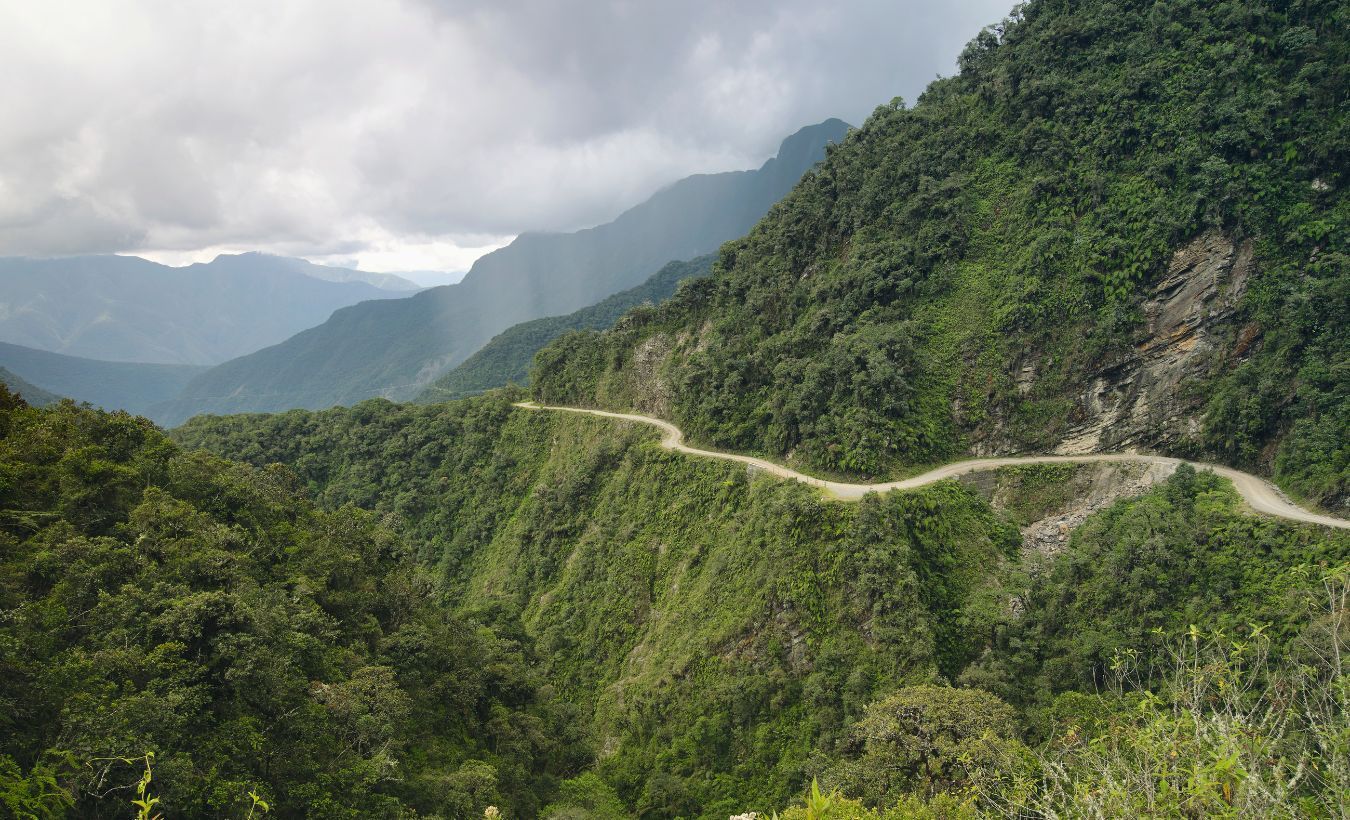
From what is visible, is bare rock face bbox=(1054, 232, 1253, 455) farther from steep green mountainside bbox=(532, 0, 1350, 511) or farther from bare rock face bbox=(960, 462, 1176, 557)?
bare rock face bbox=(960, 462, 1176, 557)

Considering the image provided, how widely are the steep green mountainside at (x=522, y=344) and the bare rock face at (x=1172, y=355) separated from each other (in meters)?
108

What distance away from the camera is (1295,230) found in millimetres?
31734

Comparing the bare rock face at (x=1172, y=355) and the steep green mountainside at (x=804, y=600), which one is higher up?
the bare rock face at (x=1172, y=355)

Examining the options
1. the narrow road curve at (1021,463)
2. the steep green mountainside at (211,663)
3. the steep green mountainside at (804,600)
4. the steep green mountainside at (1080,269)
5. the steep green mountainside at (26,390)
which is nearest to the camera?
the steep green mountainside at (211,663)

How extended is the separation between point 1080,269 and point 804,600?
2531 cm

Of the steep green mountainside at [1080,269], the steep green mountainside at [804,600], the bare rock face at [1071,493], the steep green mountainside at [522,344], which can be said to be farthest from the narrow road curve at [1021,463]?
the steep green mountainside at [522,344]

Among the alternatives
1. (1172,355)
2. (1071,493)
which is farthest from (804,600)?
(1172,355)

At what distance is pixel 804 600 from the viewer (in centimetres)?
3253

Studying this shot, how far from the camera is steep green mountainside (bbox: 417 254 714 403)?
139500mm

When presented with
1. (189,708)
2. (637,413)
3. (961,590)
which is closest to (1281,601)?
(961,590)

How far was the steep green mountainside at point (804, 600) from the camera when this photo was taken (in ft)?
84.4

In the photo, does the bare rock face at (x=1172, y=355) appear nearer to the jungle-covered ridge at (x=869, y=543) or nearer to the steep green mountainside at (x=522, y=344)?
the jungle-covered ridge at (x=869, y=543)

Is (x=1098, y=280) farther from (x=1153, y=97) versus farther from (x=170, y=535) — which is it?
(x=170, y=535)

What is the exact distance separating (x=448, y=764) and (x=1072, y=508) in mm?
32603
